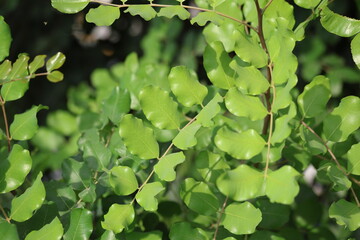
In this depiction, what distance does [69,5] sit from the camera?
2.24 feet

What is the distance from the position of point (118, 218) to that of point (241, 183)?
159 mm

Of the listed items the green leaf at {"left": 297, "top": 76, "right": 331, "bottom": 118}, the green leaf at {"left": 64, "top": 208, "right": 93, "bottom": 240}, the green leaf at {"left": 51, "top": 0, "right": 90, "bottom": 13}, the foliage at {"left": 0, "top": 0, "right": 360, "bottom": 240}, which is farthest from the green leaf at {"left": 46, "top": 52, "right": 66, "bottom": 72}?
the green leaf at {"left": 297, "top": 76, "right": 331, "bottom": 118}

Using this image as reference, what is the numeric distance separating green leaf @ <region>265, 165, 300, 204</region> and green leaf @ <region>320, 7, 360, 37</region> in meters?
0.20

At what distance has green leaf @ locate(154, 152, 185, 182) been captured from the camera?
A: 2.11ft

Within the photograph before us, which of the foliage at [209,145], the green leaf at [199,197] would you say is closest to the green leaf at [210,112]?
the foliage at [209,145]

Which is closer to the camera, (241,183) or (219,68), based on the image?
(241,183)

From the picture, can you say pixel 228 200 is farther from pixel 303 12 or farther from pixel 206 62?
pixel 303 12

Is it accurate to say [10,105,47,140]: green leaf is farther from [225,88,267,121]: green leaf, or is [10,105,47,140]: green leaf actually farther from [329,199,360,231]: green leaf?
[329,199,360,231]: green leaf

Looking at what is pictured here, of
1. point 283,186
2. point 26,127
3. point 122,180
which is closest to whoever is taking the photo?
point 283,186

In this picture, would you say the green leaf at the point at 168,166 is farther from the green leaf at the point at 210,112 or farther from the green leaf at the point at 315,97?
the green leaf at the point at 315,97

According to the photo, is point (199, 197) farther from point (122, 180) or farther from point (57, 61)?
point (57, 61)

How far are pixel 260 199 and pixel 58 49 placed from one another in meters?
1.56

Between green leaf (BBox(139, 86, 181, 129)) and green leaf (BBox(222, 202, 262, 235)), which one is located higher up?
green leaf (BBox(139, 86, 181, 129))

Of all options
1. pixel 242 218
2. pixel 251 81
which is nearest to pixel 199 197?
pixel 242 218
